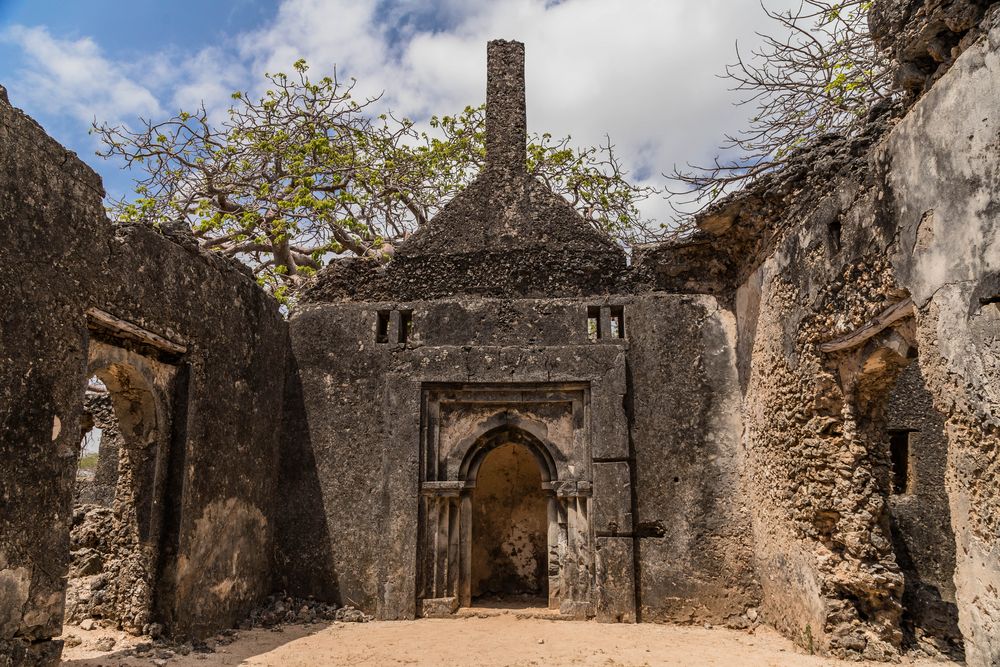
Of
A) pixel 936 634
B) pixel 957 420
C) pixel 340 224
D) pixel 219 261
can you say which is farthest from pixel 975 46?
pixel 340 224

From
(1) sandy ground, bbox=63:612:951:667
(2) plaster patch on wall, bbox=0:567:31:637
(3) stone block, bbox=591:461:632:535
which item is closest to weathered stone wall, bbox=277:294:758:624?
(3) stone block, bbox=591:461:632:535

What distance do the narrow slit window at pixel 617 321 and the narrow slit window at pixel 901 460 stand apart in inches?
137

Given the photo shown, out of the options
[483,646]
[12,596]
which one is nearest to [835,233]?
[483,646]

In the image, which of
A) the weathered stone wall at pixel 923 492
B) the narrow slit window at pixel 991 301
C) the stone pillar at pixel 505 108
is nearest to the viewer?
the narrow slit window at pixel 991 301

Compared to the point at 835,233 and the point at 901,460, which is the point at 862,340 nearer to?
the point at 835,233

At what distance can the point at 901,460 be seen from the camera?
28.5ft

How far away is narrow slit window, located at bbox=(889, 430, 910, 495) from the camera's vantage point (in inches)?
337

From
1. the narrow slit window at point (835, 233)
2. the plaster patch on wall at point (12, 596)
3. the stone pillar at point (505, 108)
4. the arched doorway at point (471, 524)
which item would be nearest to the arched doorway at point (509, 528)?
the arched doorway at point (471, 524)

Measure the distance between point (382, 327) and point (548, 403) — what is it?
2120mm

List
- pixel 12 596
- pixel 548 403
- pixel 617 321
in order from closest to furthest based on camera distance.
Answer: pixel 12 596
pixel 548 403
pixel 617 321

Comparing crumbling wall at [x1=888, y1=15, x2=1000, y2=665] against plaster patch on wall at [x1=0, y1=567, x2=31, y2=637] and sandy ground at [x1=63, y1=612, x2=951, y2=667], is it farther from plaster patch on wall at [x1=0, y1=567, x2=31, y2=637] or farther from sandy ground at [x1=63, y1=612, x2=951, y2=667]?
plaster patch on wall at [x1=0, y1=567, x2=31, y2=637]

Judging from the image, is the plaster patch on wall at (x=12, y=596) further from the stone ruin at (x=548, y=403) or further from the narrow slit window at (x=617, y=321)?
the narrow slit window at (x=617, y=321)

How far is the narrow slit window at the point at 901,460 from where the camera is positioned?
855 centimetres

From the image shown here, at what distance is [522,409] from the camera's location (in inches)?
321
